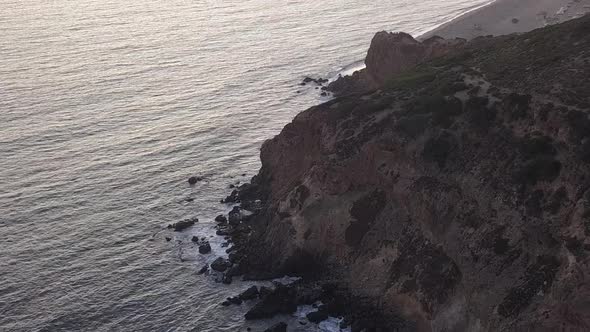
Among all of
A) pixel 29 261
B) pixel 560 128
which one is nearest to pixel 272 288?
pixel 29 261

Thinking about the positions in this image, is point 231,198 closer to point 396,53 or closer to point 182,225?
point 182,225

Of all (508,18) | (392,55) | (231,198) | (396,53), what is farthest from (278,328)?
(508,18)

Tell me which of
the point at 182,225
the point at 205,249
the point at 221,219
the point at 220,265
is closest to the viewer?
the point at 220,265

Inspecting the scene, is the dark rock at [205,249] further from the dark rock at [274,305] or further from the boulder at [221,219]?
the dark rock at [274,305]

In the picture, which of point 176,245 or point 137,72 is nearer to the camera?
point 176,245

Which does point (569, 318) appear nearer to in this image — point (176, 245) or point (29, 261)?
point (176, 245)
